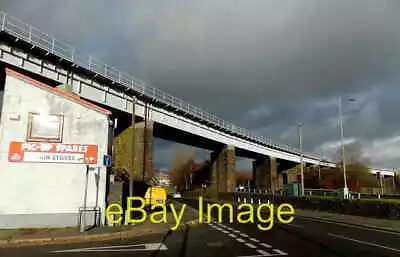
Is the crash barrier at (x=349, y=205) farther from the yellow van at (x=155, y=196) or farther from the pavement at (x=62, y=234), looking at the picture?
the pavement at (x=62, y=234)

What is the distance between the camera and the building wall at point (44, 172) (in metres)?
18.8

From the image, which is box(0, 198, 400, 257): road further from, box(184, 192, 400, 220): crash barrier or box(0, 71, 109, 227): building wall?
box(184, 192, 400, 220): crash barrier

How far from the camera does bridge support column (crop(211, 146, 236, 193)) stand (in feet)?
216

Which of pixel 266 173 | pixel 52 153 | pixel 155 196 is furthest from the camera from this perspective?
pixel 266 173

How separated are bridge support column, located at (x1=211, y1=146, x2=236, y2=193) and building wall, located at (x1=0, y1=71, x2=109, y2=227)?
46242mm

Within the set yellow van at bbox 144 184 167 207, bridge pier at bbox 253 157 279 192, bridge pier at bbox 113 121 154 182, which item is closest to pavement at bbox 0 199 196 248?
yellow van at bbox 144 184 167 207

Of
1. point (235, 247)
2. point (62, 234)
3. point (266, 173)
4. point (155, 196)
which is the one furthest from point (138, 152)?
point (266, 173)

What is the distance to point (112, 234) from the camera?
55.5 ft

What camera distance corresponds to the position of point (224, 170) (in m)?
67.9

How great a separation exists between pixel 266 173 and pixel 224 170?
60.5 feet

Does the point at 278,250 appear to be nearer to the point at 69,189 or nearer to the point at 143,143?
the point at 69,189

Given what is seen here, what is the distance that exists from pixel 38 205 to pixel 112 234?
4.67m

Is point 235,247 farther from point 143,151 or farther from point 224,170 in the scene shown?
point 224,170

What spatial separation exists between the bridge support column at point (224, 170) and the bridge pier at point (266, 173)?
46.0 ft
